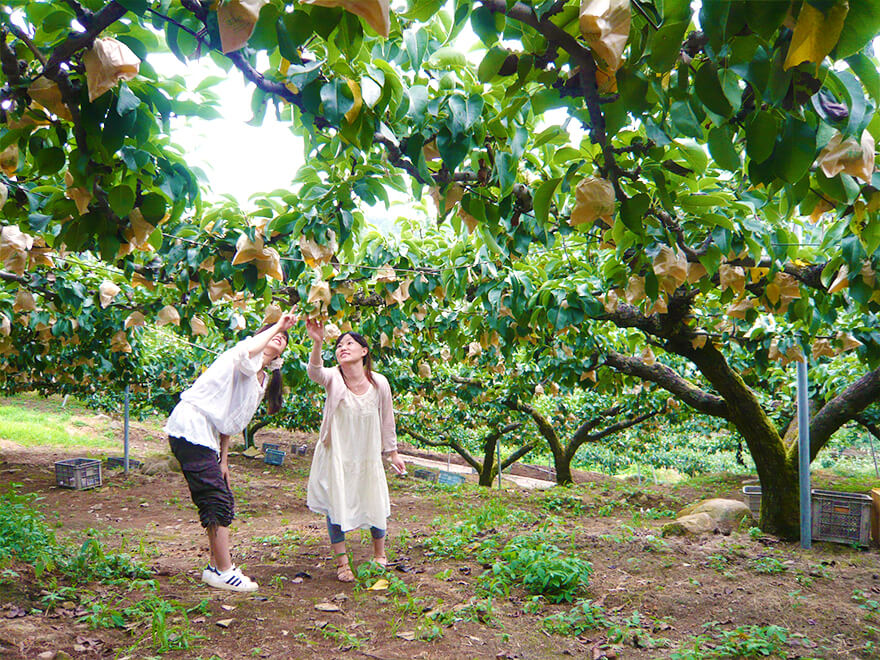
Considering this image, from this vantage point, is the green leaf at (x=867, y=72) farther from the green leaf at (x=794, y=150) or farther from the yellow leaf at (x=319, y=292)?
the yellow leaf at (x=319, y=292)

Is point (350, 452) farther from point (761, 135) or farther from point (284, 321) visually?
point (761, 135)

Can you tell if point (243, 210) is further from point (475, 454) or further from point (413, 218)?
point (475, 454)

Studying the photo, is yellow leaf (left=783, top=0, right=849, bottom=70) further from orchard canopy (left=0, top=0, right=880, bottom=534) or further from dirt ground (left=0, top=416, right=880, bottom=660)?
dirt ground (left=0, top=416, right=880, bottom=660)

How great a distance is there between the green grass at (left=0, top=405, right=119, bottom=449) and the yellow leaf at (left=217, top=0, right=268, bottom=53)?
1779 cm

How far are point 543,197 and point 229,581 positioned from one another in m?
2.53

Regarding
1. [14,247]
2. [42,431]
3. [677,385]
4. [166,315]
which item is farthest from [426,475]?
[14,247]

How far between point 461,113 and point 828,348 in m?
3.81

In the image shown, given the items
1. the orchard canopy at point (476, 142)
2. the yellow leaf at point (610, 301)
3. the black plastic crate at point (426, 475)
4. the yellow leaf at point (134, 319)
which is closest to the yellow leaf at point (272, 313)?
the orchard canopy at point (476, 142)

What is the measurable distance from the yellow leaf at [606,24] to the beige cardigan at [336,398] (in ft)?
7.91

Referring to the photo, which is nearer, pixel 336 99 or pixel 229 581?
pixel 336 99

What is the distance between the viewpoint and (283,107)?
5.29ft

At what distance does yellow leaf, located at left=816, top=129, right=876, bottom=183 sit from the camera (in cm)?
108

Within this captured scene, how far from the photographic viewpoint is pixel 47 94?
118cm

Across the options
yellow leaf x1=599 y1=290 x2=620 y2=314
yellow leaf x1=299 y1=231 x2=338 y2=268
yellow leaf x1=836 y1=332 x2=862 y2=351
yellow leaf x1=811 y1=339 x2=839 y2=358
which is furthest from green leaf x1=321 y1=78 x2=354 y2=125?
yellow leaf x1=811 y1=339 x2=839 y2=358
